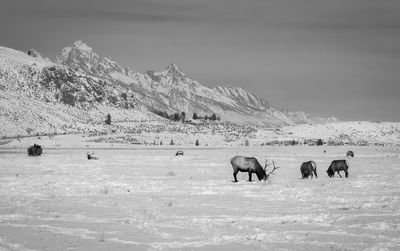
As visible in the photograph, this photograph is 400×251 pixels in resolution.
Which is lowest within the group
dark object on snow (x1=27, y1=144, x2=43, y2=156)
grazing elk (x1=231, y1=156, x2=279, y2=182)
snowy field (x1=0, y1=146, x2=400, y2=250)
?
snowy field (x1=0, y1=146, x2=400, y2=250)

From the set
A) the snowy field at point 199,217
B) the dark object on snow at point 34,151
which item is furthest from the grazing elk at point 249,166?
the dark object on snow at point 34,151

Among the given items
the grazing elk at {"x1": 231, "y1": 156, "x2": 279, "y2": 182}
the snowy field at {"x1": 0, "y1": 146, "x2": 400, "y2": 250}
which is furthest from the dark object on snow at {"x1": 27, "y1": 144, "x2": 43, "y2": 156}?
the grazing elk at {"x1": 231, "y1": 156, "x2": 279, "y2": 182}

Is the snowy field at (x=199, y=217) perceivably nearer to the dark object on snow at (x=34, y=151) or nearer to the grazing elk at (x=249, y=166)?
the grazing elk at (x=249, y=166)

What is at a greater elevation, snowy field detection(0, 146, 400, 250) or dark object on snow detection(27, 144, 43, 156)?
dark object on snow detection(27, 144, 43, 156)

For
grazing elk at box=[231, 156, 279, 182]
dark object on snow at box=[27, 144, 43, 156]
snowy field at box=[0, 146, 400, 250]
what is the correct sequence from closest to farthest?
snowy field at box=[0, 146, 400, 250] → grazing elk at box=[231, 156, 279, 182] → dark object on snow at box=[27, 144, 43, 156]

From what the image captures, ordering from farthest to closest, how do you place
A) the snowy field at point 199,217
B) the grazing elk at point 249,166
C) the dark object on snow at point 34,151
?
the dark object on snow at point 34,151 < the grazing elk at point 249,166 < the snowy field at point 199,217

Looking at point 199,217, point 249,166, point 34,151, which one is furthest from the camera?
point 34,151

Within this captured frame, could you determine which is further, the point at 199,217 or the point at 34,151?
the point at 34,151

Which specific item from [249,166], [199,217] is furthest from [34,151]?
[199,217]

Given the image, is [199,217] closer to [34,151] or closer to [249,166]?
[249,166]

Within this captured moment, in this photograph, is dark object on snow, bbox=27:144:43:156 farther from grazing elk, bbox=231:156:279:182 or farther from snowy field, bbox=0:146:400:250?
grazing elk, bbox=231:156:279:182

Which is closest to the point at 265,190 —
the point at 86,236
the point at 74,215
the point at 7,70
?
the point at 74,215

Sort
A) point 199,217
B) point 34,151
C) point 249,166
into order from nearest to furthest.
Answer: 1. point 199,217
2. point 249,166
3. point 34,151

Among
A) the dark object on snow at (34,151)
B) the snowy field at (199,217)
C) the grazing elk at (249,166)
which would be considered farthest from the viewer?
the dark object on snow at (34,151)
